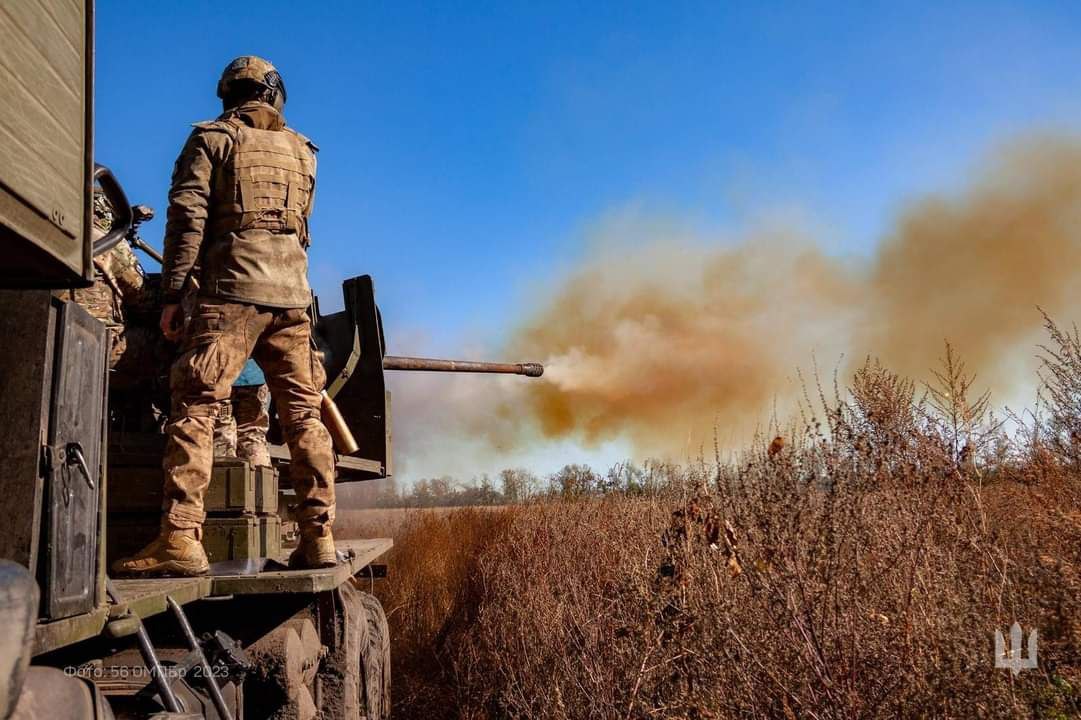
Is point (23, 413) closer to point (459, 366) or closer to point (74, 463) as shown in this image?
point (74, 463)

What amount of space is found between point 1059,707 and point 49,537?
2.78 metres

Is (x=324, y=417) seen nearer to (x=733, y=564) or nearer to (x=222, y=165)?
(x=222, y=165)

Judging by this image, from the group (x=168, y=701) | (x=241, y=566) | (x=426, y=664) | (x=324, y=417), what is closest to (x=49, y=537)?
(x=168, y=701)

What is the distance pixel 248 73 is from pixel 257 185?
0.51 meters

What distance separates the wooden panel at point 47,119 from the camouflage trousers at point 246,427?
118 inches

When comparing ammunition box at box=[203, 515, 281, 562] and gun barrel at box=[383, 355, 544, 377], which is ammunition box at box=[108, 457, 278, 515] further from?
gun barrel at box=[383, 355, 544, 377]

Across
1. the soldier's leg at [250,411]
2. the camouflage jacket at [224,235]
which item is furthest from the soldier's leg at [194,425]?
the soldier's leg at [250,411]

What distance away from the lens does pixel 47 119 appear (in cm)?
158

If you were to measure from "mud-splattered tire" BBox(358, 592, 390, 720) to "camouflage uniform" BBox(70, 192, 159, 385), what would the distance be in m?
1.68

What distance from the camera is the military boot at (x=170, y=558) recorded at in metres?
3.13

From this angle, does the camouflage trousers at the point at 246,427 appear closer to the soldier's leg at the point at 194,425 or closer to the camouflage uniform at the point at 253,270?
the camouflage uniform at the point at 253,270

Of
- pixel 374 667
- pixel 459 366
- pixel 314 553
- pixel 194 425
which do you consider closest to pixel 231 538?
pixel 314 553

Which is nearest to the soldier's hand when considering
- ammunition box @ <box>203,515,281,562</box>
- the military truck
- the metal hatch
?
the military truck

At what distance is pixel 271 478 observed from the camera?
4.09m
